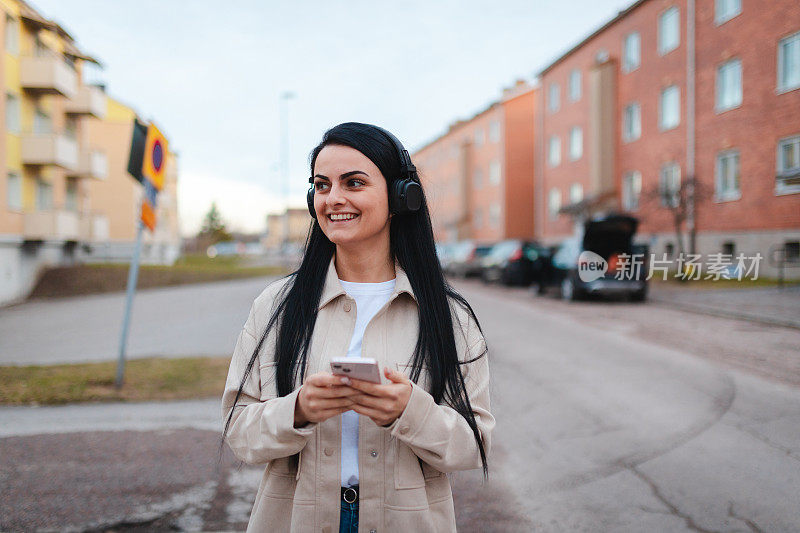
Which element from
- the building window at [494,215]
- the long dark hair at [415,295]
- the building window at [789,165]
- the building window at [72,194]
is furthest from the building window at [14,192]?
the building window at [494,215]

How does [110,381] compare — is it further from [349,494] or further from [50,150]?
[50,150]

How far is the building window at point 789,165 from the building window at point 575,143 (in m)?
33.1

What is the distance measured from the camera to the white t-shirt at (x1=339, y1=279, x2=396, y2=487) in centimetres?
187

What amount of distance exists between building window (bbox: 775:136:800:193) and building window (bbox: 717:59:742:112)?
1.52 ft

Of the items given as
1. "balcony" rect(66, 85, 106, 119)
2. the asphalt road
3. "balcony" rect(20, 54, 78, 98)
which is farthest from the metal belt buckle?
"balcony" rect(66, 85, 106, 119)

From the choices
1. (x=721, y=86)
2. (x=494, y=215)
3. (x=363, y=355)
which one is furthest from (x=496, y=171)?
(x=363, y=355)

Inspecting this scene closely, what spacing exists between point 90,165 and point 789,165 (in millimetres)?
29389

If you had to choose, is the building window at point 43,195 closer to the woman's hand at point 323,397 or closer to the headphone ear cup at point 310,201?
the headphone ear cup at point 310,201

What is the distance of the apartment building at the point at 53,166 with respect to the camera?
759 centimetres

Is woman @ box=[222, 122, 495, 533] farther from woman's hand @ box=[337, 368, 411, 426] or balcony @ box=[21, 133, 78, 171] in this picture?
balcony @ box=[21, 133, 78, 171]

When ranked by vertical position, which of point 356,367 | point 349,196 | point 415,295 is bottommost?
point 356,367

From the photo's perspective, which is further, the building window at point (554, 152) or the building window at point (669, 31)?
the building window at point (554, 152)

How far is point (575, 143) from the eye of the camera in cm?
3497

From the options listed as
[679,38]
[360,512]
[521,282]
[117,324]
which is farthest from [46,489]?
[521,282]
